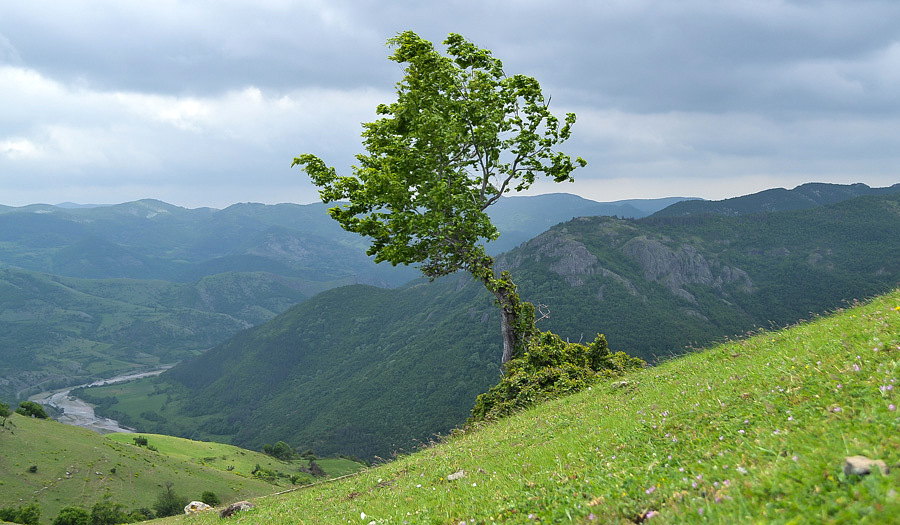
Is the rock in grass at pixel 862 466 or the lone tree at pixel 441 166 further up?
the lone tree at pixel 441 166

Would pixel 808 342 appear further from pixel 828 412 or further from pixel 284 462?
pixel 284 462

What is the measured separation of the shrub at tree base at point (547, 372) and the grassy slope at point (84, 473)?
7191 centimetres

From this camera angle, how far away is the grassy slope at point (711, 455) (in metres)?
4.58

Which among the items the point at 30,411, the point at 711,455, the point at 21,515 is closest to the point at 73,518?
the point at 21,515

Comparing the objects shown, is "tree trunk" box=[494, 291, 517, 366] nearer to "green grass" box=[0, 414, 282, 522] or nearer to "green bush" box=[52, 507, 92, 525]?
"green bush" box=[52, 507, 92, 525]

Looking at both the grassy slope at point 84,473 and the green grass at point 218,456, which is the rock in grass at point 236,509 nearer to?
the grassy slope at point 84,473

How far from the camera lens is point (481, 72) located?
2547 centimetres

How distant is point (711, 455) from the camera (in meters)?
6.46

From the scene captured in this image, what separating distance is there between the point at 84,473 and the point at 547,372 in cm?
9941

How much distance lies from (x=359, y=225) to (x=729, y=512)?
2144cm

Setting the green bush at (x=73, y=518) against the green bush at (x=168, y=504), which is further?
the green bush at (x=168, y=504)

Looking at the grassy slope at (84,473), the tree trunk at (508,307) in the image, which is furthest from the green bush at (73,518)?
the tree trunk at (508,307)

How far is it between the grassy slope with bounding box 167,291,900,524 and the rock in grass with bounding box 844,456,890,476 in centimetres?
13

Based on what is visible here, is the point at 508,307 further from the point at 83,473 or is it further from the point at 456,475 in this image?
the point at 83,473
